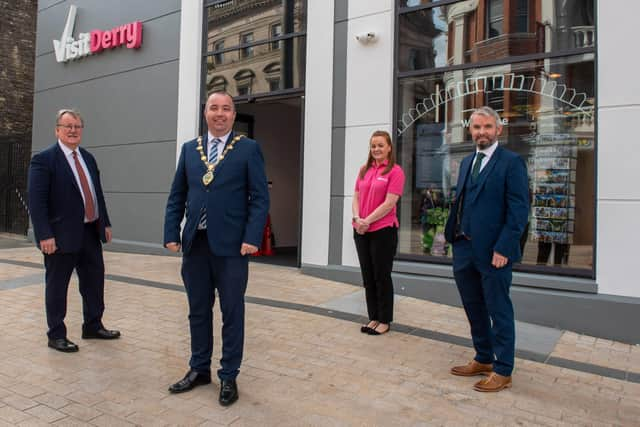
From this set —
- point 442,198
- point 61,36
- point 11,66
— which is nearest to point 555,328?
point 442,198

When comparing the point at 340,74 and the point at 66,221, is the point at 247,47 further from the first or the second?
the point at 66,221

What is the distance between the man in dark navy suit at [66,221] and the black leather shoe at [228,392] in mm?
1586

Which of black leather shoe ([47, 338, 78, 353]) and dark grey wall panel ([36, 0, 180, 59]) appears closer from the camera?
black leather shoe ([47, 338, 78, 353])

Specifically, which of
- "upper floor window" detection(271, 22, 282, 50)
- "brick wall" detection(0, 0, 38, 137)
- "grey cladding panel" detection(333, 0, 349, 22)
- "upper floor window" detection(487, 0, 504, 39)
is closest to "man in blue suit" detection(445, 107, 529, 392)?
"upper floor window" detection(487, 0, 504, 39)

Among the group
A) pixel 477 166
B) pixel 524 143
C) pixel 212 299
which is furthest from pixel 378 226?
pixel 524 143

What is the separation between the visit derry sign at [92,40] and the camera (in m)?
10.2

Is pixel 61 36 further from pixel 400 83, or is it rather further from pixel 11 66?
pixel 400 83

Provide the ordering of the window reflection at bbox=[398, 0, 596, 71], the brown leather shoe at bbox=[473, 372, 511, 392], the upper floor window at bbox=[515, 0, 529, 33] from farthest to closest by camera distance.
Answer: the upper floor window at bbox=[515, 0, 529, 33] < the window reflection at bbox=[398, 0, 596, 71] < the brown leather shoe at bbox=[473, 372, 511, 392]

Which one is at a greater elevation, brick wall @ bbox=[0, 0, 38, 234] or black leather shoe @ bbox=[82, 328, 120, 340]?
brick wall @ bbox=[0, 0, 38, 234]

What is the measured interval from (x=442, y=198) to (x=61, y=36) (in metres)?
9.96

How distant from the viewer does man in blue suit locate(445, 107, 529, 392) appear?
3377mm

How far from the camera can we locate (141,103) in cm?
1022

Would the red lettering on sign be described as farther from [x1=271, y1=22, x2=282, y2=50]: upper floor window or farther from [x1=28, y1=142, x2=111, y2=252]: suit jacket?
[x1=28, y1=142, x2=111, y2=252]: suit jacket

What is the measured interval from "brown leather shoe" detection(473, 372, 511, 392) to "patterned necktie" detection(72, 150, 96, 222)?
3.32 meters
